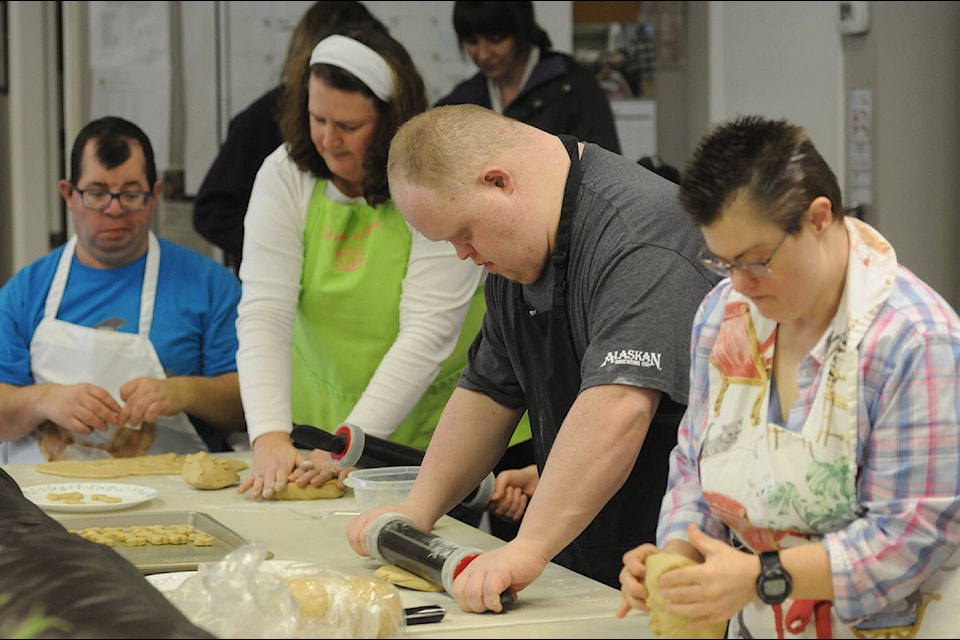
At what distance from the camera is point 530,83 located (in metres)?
3.81

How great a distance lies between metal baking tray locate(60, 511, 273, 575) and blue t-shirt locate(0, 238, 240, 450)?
933mm

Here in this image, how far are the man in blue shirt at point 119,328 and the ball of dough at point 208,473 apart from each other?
0.43 metres

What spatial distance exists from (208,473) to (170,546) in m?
0.47

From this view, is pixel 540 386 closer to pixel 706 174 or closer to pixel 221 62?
pixel 706 174

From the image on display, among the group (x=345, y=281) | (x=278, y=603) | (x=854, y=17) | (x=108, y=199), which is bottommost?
(x=278, y=603)

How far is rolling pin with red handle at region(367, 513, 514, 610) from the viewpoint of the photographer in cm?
177

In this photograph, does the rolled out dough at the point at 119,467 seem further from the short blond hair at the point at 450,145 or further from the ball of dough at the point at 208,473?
the short blond hair at the point at 450,145

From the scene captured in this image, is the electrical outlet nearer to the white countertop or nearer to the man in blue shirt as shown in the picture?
the man in blue shirt

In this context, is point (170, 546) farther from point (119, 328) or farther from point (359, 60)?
point (119, 328)

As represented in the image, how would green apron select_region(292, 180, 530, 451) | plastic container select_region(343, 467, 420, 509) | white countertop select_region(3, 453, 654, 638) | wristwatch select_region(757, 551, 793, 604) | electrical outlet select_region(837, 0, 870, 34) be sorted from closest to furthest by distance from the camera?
wristwatch select_region(757, 551, 793, 604) → white countertop select_region(3, 453, 654, 638) → plastic container select_region(343, 467, 420, 509) → green apron select_region(292, 180, 530, 451) → electrical outlet select_region(837, 0, 870, 34)

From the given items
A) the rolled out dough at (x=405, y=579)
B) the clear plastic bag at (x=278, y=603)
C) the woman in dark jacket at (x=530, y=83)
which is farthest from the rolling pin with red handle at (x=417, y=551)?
the woman in dark jacket at (x=530, y=83)

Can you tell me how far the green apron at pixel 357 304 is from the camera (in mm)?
2715

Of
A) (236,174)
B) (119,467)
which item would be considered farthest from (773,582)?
(236,174)

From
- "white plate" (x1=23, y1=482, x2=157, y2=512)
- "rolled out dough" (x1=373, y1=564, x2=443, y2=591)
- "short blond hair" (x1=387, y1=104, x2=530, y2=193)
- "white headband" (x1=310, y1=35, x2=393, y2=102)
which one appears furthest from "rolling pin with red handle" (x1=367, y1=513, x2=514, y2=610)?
"white headband" (x1=310, y1=35, x2=393, y2=102)
